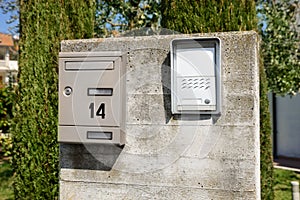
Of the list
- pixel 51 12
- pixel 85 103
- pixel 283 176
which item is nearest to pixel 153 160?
pixel 85 103

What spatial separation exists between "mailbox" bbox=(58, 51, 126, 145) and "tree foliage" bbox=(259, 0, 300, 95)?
200 inches

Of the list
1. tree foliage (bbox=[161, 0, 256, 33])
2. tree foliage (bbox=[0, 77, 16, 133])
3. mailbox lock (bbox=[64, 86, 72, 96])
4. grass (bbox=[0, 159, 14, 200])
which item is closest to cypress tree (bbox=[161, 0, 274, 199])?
tree foliage (bbox=[161, 0, 256, 33])

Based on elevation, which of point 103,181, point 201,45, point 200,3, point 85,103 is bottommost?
point 103,181

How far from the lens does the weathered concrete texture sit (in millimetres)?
1923

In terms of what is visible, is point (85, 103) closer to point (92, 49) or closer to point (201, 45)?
point (92, 49)

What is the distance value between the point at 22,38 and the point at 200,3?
1822mm

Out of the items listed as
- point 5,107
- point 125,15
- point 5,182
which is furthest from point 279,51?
point 5,182

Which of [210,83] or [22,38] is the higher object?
[22,38]

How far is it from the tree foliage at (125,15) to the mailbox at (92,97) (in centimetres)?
360

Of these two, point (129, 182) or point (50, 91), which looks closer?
point (129, 182)

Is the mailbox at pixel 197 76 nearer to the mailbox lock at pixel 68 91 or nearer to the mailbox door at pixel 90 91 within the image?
the mailbox door at pixel 90 91

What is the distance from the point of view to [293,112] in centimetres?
1012

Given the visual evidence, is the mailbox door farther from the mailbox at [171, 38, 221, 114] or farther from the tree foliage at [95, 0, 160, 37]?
the tree foliage at [95, 0, 160, 37]

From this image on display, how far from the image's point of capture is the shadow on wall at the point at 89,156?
209 centimetres
